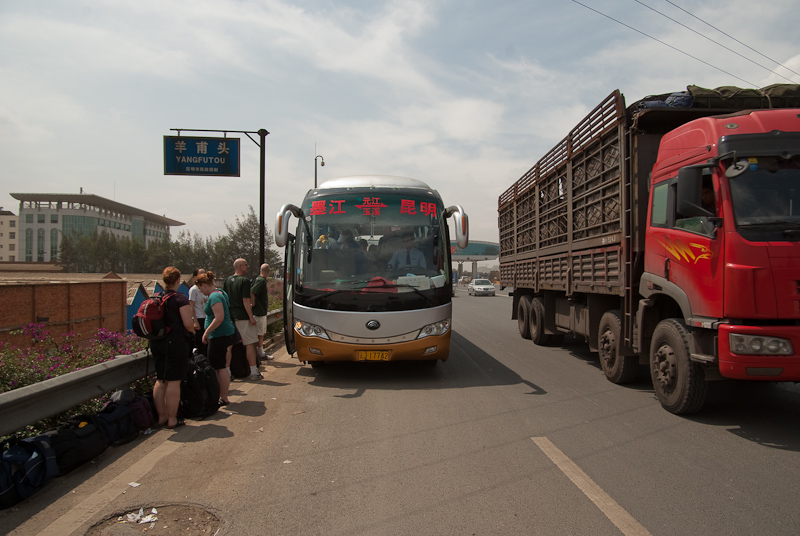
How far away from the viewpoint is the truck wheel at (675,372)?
5457 millimetres

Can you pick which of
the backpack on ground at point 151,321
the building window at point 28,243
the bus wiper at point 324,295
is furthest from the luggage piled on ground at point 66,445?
the building window at point 28,243

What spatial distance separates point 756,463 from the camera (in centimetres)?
434

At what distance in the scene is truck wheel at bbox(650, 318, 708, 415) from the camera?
5457mm

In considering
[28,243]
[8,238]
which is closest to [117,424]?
[28,243]

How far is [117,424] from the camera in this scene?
493cm

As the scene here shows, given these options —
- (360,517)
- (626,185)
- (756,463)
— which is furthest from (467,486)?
(626,185)

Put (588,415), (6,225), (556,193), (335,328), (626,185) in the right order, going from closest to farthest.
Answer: (588,415) < (626,185) < (335,328) < (556,193) < (6,225)

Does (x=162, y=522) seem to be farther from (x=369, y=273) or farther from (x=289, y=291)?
(x=289, y=291)

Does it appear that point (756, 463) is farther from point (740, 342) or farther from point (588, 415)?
point (588, 415)

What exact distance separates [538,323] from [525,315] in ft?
4.70

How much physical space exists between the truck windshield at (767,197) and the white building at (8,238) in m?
117

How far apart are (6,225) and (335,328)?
11596 cm

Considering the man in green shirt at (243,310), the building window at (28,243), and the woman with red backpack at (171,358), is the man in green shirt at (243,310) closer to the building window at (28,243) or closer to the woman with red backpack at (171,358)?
the woman with red backpack at (171,358)

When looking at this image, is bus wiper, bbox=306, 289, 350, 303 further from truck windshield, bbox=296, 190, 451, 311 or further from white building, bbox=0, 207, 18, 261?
white building, bbox=0, 207, 18, 261
